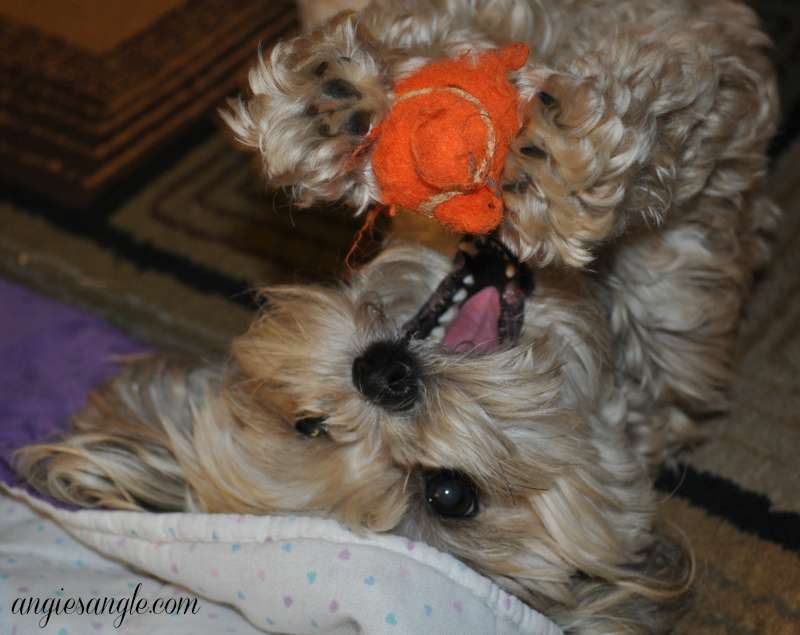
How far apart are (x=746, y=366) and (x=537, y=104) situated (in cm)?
99

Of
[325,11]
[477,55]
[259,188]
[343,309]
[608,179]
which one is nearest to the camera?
[608,179]

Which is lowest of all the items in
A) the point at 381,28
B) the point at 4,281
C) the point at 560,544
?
the point at 4,281

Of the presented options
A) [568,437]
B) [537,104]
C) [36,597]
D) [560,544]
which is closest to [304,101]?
[537,104]

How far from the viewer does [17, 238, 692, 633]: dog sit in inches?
58.1

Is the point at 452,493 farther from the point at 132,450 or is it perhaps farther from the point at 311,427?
the point at 132,450

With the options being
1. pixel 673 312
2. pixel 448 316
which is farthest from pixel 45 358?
pixel 673 312

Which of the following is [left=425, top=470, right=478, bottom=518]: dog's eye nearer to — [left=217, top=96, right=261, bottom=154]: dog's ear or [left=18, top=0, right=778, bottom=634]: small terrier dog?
[left=18, top=0, right=778, bottom=634]: small terrier dog

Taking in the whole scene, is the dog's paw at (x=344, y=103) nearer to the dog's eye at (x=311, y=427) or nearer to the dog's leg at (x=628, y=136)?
the dog's leg at (x=628, y=136)

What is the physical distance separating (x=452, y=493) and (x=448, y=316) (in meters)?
0.31

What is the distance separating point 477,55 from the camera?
1433 mm

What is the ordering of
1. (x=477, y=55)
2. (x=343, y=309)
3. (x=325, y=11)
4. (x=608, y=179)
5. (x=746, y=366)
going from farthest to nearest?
(x=325, y=11)
(x=746, y=366)
(x=343, y=309)
(x=477, y=55)
(x=608, y=179)

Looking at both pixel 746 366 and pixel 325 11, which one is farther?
pixel 325 11

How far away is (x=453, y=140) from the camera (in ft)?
4.15

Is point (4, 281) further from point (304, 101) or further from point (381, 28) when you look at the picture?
point (304, 101)
